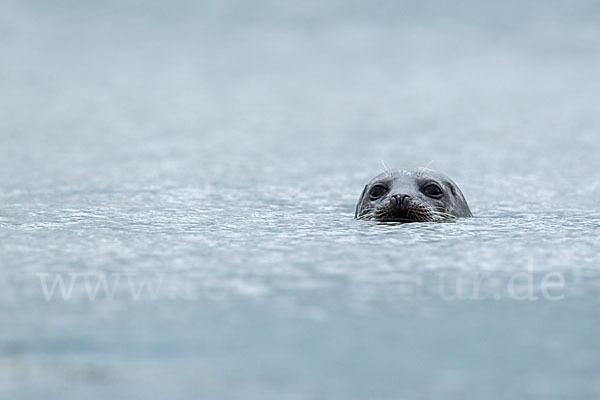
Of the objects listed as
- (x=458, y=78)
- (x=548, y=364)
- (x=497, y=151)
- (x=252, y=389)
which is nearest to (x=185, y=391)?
(x=252, y=389)

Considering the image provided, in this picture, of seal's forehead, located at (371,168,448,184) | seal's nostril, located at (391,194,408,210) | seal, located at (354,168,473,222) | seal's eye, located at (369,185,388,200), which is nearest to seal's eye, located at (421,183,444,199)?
seal, located at (354,168,473,222)

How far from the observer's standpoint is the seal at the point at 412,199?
785 cm

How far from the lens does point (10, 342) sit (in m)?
4.36

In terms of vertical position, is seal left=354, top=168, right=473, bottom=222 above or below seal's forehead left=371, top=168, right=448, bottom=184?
below

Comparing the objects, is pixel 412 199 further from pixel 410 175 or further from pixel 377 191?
pixel 410 175

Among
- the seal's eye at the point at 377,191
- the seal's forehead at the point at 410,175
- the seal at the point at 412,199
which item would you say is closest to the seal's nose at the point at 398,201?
the seal at the point at 412,199

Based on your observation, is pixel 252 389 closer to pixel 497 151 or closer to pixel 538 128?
pixel 497 151

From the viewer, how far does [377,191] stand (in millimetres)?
8508

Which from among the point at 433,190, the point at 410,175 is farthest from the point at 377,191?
the point at 433,190

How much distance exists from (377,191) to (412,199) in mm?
615

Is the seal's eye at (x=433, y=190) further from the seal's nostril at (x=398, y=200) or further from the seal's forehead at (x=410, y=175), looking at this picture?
the seal's nostril at (x=398, y=200)

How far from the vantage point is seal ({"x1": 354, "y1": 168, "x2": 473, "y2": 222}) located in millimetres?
7848

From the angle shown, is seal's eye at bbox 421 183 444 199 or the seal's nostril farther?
seal's eye at bbox 421 183 444 199

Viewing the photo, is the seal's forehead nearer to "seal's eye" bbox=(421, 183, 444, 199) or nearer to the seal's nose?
"seal's eye" bbox=(421, 183, 444, 199)
